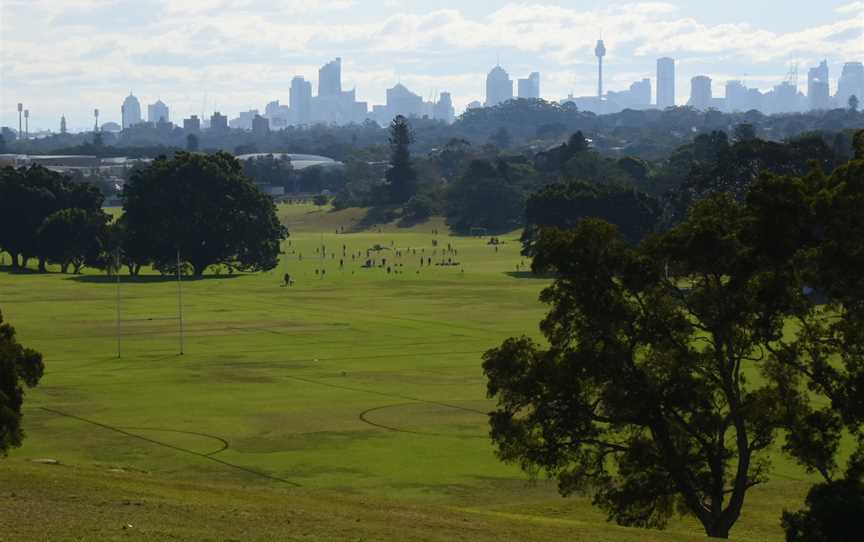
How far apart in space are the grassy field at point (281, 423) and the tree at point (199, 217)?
19124 millimetres

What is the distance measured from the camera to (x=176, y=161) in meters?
166

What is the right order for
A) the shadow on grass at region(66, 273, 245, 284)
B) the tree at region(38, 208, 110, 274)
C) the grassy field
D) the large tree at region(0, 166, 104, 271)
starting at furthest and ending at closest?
1. the large tree at region(0, 166, 104, 271)
2. the tree at region(38, 208, 110, 274)
3. the shadow on grass at region(66, 273, 245, 284)
4. the grassy field

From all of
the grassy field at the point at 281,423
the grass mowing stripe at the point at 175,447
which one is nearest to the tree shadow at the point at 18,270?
the grassy field at the point at 281,423

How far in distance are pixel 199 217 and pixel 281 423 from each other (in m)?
97.9

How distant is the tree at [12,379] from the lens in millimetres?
45625

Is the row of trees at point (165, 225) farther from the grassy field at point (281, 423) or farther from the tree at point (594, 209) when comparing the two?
the tree at point (594, 209)

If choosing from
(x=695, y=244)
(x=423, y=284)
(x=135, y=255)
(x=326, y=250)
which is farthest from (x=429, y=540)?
(x=326, y=250)

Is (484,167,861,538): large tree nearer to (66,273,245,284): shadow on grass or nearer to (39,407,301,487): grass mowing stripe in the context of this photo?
(39,407,301,487): grass mowing stripe

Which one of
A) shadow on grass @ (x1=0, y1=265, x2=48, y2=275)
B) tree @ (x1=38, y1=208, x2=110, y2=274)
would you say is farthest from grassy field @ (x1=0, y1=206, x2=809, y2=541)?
shadow on grass @ (x1=0, y1=265, x2=48, y2=275)

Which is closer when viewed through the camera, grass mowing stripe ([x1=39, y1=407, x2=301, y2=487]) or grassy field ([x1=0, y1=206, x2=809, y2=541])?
grassy field ([x1=0, y1=206, x2=809, y2=541])

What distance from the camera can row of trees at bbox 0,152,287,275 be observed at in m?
159

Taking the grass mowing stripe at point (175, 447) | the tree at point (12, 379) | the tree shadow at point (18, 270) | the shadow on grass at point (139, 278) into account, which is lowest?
the grass mowing stripe at point (175, 447)

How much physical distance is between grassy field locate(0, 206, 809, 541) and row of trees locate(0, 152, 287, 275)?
63.1 ft

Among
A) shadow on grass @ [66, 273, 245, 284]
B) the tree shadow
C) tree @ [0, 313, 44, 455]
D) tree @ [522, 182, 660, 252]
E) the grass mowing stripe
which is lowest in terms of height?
the grass mowing stripe
